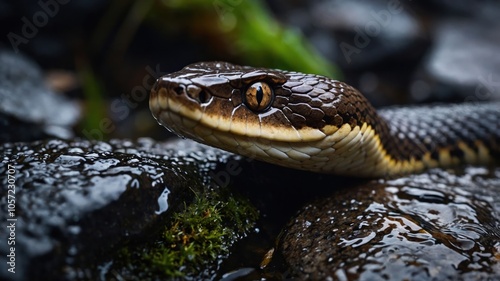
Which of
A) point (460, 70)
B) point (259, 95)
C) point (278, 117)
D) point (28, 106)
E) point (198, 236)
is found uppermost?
point (460, 70)

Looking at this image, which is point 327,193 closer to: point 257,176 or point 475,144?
point 257,176

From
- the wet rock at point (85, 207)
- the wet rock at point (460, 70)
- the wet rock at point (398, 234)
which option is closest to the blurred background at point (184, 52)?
the wet rock at point (460, 70)

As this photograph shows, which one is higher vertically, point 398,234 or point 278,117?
point 278,117

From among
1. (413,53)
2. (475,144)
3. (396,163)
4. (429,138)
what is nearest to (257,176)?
(396,163)

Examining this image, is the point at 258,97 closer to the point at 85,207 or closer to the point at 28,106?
the point at 85,207

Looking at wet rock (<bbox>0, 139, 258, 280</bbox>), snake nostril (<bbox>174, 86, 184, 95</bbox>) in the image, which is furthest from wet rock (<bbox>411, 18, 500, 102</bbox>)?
snake nostril (<bbox>174, 86, 184, 95</bbox>)

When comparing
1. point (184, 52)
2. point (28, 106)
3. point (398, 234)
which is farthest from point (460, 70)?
point (28, 106)
